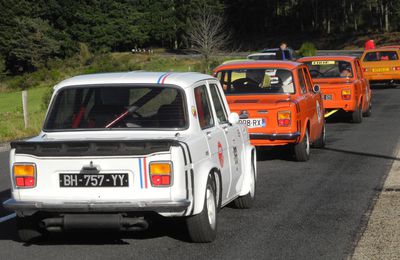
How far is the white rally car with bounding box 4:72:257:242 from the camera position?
697 centimetres

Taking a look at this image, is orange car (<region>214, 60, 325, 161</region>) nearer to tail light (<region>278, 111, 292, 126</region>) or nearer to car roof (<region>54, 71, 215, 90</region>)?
tail light (<region>278, 111, 292, 126</region>)

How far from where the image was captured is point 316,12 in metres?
113

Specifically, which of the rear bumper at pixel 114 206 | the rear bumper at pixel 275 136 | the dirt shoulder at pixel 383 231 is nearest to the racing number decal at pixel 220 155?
the rear bumper at pixel 114 206

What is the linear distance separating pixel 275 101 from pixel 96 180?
21.9 ft

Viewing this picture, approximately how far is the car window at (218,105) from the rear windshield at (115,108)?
80 cm

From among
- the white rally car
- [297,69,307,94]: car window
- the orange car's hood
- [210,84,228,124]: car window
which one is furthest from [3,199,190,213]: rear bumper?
the orange car's hood

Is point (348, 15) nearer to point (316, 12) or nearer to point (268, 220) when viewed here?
point (316, 12)

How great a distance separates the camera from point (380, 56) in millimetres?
32844

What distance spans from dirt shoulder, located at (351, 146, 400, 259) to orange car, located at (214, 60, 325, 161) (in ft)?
8.26

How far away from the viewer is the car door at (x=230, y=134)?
8.61 meters

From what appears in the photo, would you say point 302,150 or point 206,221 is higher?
point 206,221

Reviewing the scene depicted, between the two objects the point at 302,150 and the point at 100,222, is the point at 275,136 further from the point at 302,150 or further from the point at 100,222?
the point at 100,222

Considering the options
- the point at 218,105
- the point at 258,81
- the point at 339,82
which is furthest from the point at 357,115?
the point at 218,105

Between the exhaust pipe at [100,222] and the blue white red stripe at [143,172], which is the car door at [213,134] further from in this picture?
the exhaust pipe at [100,222]
